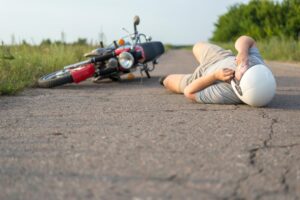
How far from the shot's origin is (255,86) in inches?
145

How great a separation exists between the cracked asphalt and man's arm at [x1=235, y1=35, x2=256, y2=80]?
34 cm

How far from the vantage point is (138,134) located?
2832mm

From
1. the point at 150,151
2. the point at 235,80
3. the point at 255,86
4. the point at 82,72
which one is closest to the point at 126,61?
the point at 82,72

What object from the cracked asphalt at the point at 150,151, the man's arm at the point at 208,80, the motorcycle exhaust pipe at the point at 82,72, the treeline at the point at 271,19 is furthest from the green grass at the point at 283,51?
the cracked asphalt at the point at 150,151

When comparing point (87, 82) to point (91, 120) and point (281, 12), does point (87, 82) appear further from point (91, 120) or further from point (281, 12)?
point (281, 12)

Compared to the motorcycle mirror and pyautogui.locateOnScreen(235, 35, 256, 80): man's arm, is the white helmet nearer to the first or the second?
pyautogui.locateOnScreen(235, 35, 256, 80): man's arm

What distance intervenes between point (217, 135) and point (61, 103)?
2.15 m

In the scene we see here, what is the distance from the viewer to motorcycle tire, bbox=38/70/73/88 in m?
6.12

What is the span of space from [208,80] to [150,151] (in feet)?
6.34

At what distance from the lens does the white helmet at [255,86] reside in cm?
366

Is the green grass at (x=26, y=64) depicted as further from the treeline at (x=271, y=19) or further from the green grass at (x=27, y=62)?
the treeline at (x=271, y=19)

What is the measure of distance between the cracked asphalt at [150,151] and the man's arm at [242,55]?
34 cm

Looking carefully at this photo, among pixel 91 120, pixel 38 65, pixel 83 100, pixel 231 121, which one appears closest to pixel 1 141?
pixel 91 120

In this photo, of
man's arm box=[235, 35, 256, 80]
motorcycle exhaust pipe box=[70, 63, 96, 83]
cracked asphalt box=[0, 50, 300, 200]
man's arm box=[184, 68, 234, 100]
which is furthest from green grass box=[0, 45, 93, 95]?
man's arm box=[235, 35, 256, 80]
